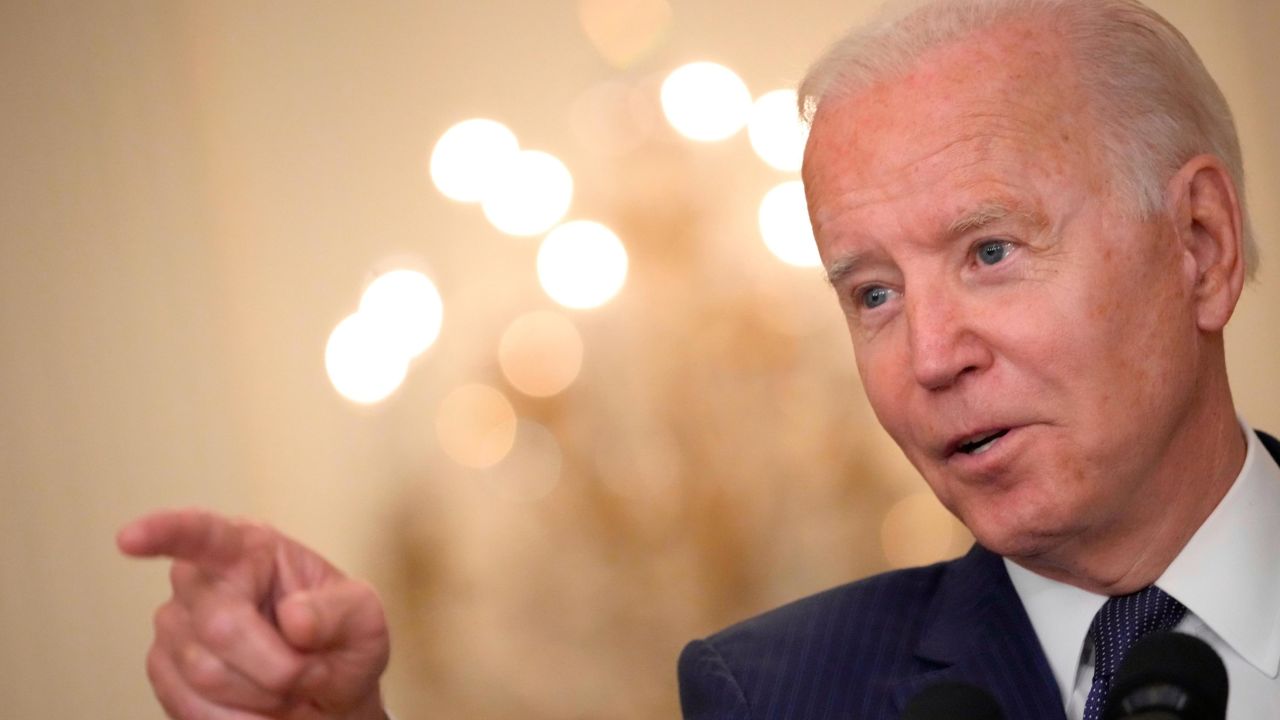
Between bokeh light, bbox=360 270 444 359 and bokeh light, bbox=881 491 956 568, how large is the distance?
1.36m

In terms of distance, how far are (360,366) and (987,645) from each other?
219 cm

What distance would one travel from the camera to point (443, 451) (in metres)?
3.40

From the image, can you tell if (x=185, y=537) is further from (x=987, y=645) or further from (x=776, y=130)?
(x=776, y=130)

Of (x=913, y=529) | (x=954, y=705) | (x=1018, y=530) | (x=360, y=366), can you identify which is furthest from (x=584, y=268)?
(x=954, y=705)

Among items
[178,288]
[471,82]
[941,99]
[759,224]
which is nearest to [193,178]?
[178,288]

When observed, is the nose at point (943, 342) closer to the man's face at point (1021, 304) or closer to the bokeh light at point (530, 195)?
the man's face at point (1021, 304)

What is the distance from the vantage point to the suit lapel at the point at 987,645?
158 cm

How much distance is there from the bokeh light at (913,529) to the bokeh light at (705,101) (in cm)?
116

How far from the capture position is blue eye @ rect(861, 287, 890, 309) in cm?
160

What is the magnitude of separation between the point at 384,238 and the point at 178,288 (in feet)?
1.87

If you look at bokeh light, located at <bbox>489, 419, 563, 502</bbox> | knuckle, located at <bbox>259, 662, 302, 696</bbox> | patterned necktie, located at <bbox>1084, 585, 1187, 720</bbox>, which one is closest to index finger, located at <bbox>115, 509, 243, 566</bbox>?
knuckle, located at <bbox>259, 662, 302, 696</bbox>

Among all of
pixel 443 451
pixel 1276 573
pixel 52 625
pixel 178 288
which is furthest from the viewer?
pixel 443 451

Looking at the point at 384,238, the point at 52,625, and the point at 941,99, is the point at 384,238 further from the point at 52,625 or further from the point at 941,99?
the point at 941,99

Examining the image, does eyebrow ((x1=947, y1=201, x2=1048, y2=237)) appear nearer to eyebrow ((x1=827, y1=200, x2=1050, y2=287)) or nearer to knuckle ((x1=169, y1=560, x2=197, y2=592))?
eyebrow ((x1=827, y1=200, x2=1050, y2=287))
